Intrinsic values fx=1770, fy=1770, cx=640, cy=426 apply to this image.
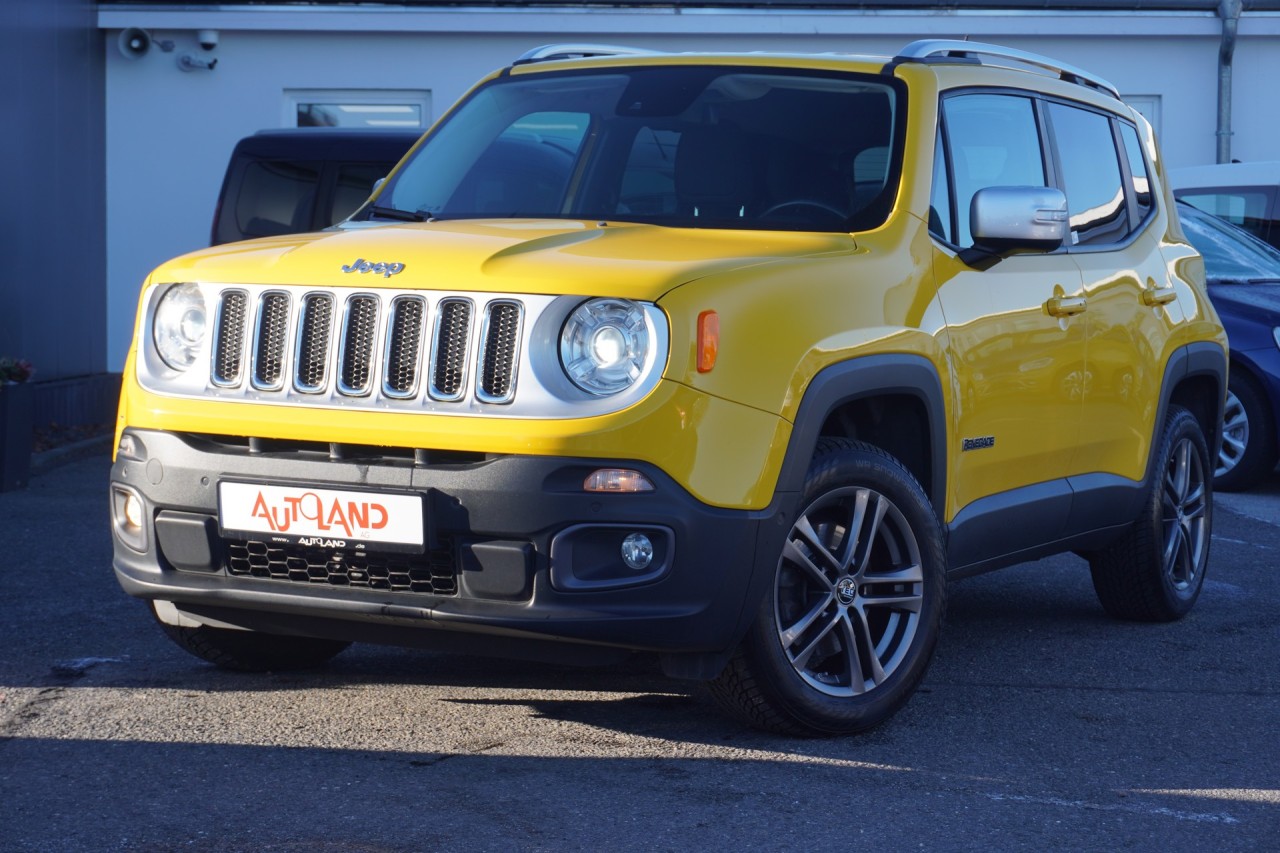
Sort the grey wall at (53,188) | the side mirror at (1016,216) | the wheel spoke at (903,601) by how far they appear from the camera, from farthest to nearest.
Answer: the grey wall at (53,188), the side mirror at (1016,216), the wheel spoke at (903,601)

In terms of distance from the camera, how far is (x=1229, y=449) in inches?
418

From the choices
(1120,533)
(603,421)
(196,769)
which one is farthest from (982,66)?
(196,769)

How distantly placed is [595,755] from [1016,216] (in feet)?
6.22

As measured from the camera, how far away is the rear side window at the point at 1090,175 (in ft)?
19.3

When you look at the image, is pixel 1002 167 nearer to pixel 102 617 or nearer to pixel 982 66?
pixel 982 66

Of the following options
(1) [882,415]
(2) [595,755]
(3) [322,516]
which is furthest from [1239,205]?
(3) [322,516]

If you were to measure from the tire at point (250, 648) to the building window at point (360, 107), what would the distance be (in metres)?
10.7

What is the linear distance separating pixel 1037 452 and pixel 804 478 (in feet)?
4.60

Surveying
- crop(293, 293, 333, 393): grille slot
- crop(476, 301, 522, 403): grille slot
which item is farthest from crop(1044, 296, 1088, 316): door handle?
crop(293, 293, 333, 393): grille slot

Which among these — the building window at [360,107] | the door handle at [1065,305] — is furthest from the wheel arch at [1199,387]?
the building window at [360,107]

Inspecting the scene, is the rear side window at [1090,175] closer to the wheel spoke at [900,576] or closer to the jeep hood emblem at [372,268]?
the wheel spoke at [900,576]

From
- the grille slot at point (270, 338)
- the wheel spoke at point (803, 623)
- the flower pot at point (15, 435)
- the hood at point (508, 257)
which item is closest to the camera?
the hood at point (508, 257)

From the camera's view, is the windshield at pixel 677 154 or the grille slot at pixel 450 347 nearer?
the grille slot at pixel 450 347

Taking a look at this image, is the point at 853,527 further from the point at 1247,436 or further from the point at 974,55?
the point at 1247,436
